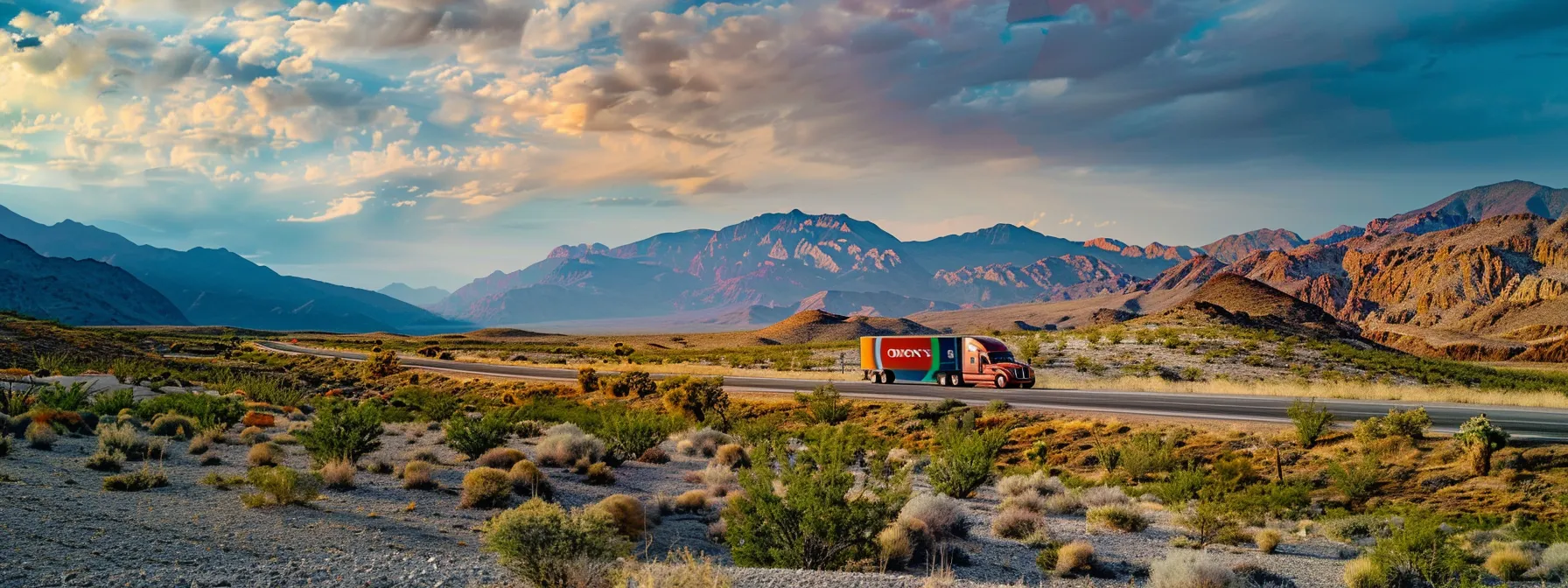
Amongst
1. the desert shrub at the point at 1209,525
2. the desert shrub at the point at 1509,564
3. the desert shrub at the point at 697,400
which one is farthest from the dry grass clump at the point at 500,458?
the desert shrub at the point at 1509,564

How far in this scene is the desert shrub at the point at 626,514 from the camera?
12688 mm

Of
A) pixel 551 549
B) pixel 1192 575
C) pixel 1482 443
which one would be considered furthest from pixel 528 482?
pixel 1482 443

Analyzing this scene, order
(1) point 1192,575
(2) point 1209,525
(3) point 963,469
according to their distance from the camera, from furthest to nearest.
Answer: (3) point 963,469 → (2) point 1209,525 → (1) point 1192,575

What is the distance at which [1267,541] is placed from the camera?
12578 mm

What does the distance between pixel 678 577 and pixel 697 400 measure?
23918 millimetres

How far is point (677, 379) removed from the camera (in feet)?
122

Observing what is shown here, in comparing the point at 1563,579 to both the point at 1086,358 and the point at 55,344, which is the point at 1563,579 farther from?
the point at 55,344

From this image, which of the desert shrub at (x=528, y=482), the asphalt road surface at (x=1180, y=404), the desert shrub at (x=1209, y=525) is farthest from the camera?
the asphalt road surface at (x=1180, y=404)

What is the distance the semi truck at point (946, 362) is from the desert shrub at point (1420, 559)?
24.0 m

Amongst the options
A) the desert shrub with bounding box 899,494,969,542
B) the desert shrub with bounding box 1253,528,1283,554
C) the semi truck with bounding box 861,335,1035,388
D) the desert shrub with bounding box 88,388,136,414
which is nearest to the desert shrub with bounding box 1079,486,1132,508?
the desert shrub with bounding box 1253,528,1283,554

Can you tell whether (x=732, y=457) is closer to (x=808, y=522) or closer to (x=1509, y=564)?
(x=808, y=522)

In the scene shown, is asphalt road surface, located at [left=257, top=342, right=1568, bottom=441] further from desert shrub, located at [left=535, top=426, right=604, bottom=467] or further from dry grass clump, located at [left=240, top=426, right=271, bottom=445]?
dry grass clump, located at [left=240, top=426, right=271, bottom=445]

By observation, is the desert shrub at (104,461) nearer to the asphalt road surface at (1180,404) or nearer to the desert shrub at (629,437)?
the desert shrub at (629,437)

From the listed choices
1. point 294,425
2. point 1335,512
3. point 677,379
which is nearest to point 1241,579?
point 1335,512
